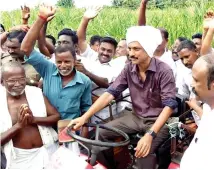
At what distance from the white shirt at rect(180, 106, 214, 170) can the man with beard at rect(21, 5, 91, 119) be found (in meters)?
1.30

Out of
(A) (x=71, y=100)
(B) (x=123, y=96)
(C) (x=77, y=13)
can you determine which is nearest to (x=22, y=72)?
(A) (x=71, y=100)

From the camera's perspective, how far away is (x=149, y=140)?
108 inches

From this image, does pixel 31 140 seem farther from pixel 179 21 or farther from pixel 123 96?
pixel 179 21

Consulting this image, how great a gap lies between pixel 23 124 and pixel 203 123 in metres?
1.35

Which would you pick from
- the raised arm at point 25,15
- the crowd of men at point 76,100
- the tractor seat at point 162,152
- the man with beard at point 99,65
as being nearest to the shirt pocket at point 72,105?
the crowd of men at point 76,100

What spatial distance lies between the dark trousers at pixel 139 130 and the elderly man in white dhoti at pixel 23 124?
0.48 metres

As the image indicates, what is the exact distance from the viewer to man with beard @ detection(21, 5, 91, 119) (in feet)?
11.1

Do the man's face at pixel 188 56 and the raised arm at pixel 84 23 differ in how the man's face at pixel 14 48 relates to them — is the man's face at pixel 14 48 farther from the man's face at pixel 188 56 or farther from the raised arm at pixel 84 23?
the man's face at pixel 188 56

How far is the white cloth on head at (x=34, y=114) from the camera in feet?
9.85

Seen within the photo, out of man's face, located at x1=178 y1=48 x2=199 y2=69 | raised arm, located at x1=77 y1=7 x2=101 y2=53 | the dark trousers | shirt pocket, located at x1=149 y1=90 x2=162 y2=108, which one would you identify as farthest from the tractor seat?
raised arm, located at x1=77 y1=7 x2=101 y2=53

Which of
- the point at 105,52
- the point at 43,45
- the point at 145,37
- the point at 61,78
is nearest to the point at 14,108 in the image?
the point at 61,78

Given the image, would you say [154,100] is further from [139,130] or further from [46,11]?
[46,11]

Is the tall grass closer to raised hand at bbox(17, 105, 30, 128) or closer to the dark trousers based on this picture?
the dark trousers

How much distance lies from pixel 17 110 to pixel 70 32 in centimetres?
166
